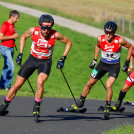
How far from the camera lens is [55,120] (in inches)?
397

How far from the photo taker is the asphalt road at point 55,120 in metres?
9.00

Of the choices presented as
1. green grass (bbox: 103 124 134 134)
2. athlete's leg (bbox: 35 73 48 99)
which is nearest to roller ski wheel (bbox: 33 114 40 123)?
athlete's leg (bbox: 35 73 48 99)

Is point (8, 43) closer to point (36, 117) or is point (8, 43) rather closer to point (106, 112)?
point (106, 112)

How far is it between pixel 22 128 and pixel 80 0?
59692 mm

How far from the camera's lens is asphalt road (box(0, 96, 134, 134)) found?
29.5 ft

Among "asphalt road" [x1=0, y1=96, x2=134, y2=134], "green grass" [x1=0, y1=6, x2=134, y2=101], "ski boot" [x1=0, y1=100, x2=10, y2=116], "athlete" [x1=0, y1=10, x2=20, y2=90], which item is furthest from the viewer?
"green grass" [x1=0, y1=6, x2=134, y2=101]

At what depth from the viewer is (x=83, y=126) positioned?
9.56 m

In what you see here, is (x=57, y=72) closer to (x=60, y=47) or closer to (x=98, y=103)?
(x=60, y=47)

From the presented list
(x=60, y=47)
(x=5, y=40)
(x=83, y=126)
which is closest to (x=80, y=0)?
(x=60, y=47)

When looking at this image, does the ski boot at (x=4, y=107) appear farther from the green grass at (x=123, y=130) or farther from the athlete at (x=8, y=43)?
the athlete at (x=8, y=43)

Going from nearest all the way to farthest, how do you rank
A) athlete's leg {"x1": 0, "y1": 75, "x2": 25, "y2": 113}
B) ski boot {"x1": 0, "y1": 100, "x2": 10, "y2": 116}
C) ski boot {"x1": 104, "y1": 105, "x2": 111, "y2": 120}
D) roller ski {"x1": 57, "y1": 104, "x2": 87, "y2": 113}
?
athlete's leg {"x1": 0, "y1": 75, "x2": 25, "y2": 113} < ski boot {"x1": 0, "y1": 100, "x2": 10, "y2": 116} < ski boot {"x1": 104, "y1": 105, "x2": 111, "y2": 120} < roller ski {"x1": 57, "y1": 104, "x2": 87, "y2": 113}

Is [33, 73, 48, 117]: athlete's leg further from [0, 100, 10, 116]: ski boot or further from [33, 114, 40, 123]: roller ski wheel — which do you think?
[0, 100, 10, 116]: ski boot

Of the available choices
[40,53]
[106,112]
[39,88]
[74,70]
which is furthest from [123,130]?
[74,70]

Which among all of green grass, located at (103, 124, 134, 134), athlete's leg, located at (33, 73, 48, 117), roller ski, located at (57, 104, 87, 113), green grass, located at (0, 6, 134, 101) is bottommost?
green grass, located at (0, 6, 134, 101)
